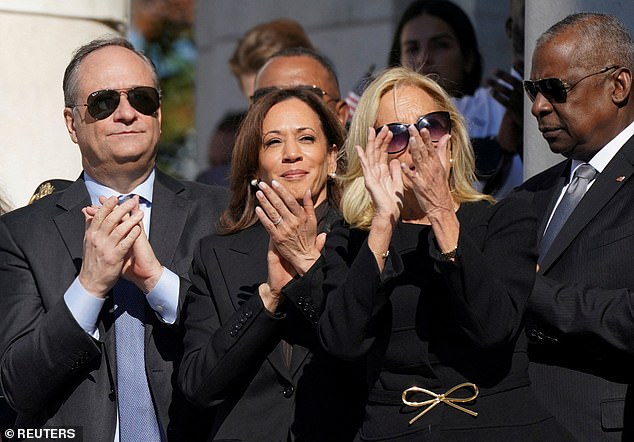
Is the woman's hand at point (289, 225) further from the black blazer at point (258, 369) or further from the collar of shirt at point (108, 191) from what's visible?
the collar of shirt at point (108, 191)

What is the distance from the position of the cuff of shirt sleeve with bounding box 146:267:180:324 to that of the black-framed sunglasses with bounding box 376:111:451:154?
101 cm

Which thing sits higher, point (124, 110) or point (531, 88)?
point (531, 88)

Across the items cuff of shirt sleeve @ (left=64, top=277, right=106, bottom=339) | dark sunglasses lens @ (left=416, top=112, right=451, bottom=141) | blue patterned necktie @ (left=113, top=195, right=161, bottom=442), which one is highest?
dark sunglasses lens @ (left=416, top=112, right=451, bottom=141)

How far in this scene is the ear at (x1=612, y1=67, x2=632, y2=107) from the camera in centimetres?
452

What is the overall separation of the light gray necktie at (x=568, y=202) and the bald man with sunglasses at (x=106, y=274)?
141 centimetres

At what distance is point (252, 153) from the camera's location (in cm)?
473

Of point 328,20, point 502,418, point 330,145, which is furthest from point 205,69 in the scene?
point 502,418

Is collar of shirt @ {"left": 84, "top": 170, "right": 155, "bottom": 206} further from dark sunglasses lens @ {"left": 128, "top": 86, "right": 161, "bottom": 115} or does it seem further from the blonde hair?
the blonde hair

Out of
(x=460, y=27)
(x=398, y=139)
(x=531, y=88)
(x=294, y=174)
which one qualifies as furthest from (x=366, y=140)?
(x=460, y=27)

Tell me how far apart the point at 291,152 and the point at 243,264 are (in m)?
0.48

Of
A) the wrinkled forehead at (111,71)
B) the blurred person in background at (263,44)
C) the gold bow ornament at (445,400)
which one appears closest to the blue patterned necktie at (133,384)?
the wrinkled forehead at (111,71)

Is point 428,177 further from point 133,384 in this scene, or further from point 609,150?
point 133,384

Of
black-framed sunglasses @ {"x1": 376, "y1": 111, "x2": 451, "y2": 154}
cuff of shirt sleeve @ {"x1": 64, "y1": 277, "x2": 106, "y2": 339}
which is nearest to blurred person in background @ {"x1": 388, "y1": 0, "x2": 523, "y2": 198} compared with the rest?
black-framed sunglasses @ {"x1": 376, "y1": 111, "x2": 451, "y2": 154}

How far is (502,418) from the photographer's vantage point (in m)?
3.79
